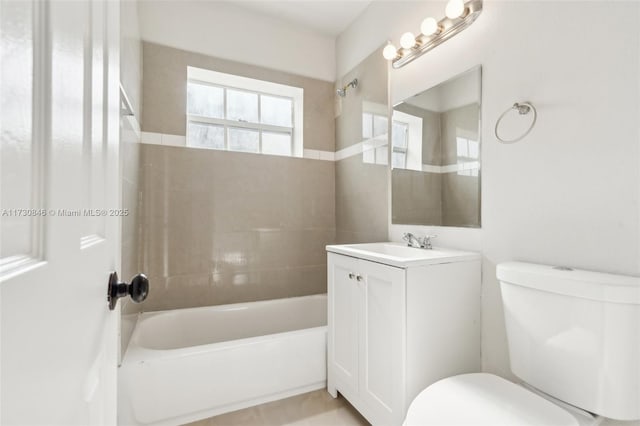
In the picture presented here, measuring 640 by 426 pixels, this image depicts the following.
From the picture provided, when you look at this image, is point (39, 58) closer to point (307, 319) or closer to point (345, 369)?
point (345, 369)

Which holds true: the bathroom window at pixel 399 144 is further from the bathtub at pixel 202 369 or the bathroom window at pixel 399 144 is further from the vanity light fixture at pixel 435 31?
the bathtub at pixel 202 369

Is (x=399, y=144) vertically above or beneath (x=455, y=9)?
beneath

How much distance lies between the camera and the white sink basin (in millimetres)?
1239

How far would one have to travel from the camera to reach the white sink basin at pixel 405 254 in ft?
4.07

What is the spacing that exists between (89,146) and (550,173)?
1454 mm

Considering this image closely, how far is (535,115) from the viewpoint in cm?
121

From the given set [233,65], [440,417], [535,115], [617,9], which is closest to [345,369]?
[440,417]

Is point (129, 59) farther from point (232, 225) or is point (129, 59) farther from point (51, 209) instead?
point (51, 209)

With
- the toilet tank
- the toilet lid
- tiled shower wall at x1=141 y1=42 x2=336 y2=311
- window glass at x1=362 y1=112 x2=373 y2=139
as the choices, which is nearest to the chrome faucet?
the toilet tank

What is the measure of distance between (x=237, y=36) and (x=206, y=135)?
0.82 metres

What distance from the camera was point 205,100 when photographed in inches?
96.0

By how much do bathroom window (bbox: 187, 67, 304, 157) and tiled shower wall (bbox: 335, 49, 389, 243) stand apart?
1.37ft

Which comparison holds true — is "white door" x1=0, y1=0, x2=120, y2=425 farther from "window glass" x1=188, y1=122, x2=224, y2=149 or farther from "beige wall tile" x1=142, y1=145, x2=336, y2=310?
"window glass" x1=188, y1=122, x2=224, y2=149

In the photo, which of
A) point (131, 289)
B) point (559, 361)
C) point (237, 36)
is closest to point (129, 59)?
point (237, 36)
